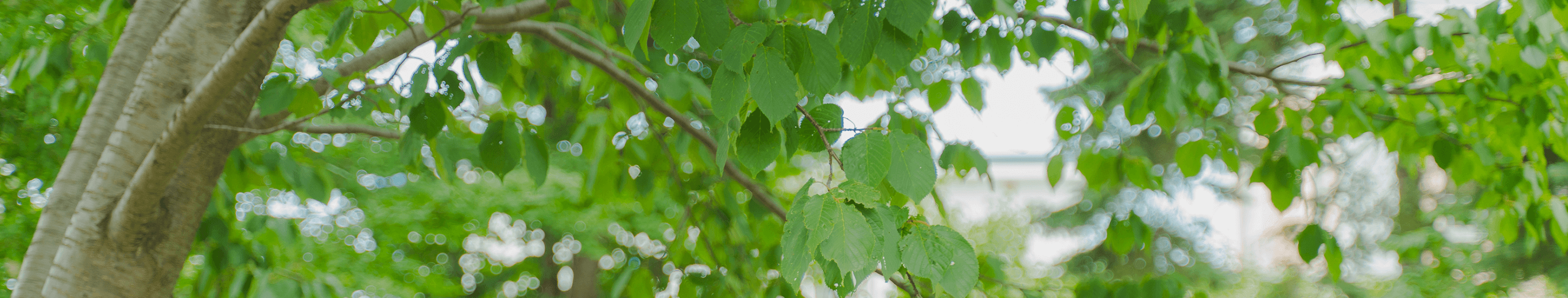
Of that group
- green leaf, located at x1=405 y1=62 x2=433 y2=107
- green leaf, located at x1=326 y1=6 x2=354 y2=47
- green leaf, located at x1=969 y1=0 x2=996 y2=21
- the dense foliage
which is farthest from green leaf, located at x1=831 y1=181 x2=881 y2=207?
green leaf, located at x1=326 y1=6 x2=354 y2=47

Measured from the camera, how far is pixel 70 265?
145 centimetres

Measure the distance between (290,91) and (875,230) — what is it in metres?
1.21

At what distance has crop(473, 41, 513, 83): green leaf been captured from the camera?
1441mm

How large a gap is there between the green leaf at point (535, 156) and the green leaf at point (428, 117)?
8.7 inches

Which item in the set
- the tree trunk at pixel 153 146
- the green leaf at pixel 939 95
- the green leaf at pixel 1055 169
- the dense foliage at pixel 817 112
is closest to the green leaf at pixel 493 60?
the dense foliage at pixel 817 112

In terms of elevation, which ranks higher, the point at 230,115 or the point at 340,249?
the point at 230,115

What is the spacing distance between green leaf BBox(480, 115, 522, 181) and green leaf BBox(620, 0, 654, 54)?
0.85 meters

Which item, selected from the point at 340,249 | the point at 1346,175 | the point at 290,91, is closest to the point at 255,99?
the point at 290,91

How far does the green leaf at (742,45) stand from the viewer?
0.82 metres

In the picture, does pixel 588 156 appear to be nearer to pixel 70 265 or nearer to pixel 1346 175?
pixel 70 265

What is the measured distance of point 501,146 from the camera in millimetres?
1588

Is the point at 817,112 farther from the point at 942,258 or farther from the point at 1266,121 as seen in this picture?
the point at 1266,121

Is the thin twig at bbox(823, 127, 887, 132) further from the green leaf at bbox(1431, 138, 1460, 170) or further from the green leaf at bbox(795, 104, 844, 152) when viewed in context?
the green leaf at bbox(1431, 138, 1460, 170)

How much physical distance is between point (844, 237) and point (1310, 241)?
1.57 metres
